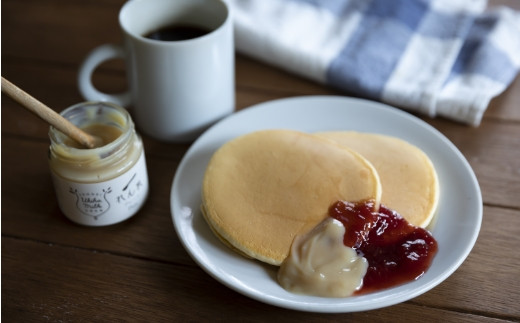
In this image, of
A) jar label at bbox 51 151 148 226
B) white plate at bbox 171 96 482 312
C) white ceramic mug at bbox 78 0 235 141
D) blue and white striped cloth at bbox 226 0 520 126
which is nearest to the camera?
white plate at bbox 171 96 482 312

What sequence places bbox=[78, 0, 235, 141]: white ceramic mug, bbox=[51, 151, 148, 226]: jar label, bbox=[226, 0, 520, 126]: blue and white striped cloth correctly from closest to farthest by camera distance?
bbox=[51, 151, 148, 226]: jar label
bbox=[78, 0, 235, 141]: white ceramic mug
bbox=[226, 0, 520, 126]: blue and white striped cloth

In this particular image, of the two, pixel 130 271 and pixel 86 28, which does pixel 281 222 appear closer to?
pixel 130 271

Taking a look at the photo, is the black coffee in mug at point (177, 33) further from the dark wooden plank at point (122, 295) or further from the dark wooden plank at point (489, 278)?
the dark wooden plank at point (489, 278)

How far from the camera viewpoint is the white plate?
752 millimetres

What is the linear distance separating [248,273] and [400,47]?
0.66 m

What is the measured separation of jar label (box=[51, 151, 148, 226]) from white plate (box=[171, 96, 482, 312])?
2.4 inches

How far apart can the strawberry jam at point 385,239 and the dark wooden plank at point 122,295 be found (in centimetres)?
6

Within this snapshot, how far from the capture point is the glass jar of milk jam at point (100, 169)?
2.78 feet

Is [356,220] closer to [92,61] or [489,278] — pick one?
[489,278]

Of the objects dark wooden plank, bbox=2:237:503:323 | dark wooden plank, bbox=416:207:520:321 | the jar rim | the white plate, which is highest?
the jar rim

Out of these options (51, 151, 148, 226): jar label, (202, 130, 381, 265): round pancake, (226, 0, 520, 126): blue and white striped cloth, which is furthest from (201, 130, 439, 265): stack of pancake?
(226, 0, 520, 126): blue and white striped cloth

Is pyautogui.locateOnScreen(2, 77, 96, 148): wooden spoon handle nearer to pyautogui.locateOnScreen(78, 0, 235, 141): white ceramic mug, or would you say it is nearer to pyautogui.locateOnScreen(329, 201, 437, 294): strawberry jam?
pyautogui.locateOnScreen(78, 0, 235, 141): white ceramic mug

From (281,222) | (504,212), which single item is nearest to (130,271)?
(281,222)

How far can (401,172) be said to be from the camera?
0.88m
